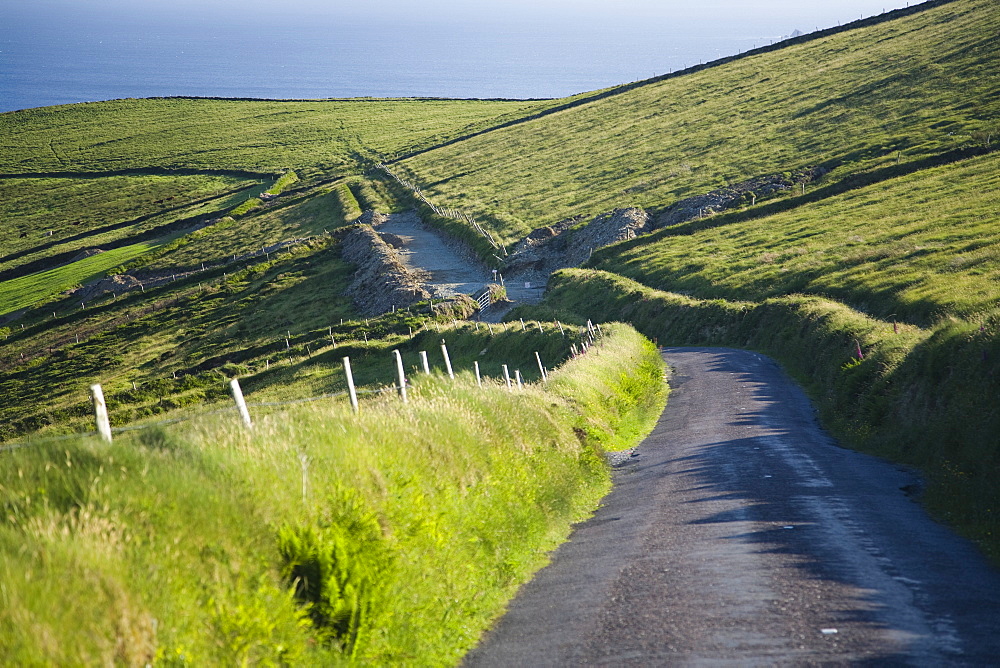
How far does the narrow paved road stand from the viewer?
8430 millimetres

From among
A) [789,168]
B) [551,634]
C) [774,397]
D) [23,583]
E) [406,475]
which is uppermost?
[789,168]

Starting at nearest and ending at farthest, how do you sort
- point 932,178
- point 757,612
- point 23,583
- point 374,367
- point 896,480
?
1. point 23,583
2. point 757,612
3. point 896,480
4. point 374,367
5. point 932,178

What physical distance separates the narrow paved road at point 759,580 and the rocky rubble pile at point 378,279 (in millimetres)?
42241

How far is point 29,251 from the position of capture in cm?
10725

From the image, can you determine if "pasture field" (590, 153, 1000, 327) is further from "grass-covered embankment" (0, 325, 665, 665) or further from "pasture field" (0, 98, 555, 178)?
"pasture field" (0, 98, 555, 178)

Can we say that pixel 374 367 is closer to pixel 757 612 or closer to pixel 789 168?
pixel 757 612

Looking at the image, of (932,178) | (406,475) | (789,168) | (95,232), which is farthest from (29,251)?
(406,475)

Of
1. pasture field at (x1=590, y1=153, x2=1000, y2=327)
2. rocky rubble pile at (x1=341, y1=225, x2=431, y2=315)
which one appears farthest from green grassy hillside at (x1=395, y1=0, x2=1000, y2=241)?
rocky rubble pile at (x1=341, y1=225, x2=431, y2=315)

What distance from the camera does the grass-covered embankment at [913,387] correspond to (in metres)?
13.9

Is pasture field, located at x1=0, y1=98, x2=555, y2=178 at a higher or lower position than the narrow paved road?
higher

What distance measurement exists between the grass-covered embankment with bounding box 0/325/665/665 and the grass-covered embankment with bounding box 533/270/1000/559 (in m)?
6.48

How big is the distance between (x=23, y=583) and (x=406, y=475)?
4928 millimetres

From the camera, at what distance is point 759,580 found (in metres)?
10.2

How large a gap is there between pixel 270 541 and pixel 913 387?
1555 cm
